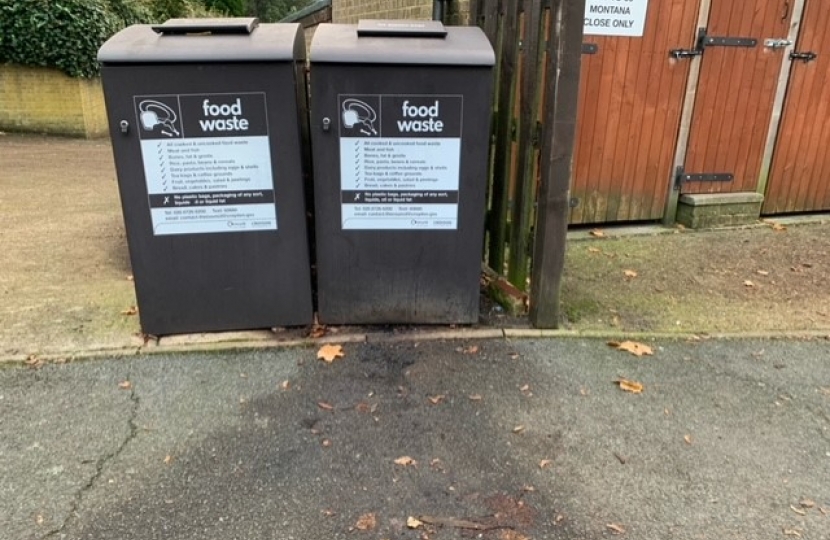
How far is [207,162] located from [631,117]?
150 inches

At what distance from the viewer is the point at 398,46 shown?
337cm

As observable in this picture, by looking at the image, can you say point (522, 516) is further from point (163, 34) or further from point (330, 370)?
point (163, 34)

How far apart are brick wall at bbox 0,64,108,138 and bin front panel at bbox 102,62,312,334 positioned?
34.1ft

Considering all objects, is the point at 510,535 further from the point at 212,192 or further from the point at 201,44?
the point at 201,44

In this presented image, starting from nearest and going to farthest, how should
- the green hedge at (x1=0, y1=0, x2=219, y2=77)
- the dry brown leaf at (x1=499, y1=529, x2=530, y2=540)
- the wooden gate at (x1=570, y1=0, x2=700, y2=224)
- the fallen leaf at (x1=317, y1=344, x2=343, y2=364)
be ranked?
the dry brown leaf at (x1=499, y1=529, x2=530, y2=540)
the fallen leaf at (x1=317, y1=344, x2=343, y2=364)
the wooden gate at (x1=570, y1=0, x2=700, y2=224)
the green hedge at (x1=0, y1=0, x2=219, y2=77)

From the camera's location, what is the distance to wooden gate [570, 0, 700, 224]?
537 cm

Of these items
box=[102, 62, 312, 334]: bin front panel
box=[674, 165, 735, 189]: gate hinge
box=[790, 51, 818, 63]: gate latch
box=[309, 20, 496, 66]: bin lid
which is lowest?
box=[674, 165, 735, 189]: gate hinge

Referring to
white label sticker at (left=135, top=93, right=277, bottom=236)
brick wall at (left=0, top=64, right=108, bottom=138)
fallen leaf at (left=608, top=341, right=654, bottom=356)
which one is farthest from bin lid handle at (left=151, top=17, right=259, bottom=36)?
brick wall at (left=0, top=64, right=108, bottom=138)

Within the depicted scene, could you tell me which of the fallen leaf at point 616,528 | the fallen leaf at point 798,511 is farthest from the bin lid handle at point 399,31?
the fallen leaf at point 798,511

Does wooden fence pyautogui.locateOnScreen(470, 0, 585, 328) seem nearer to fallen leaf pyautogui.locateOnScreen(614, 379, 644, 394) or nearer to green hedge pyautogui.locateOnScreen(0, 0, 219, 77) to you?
fallen leaf pyautogui.locateOnScreen(614, 379, 644, 394)

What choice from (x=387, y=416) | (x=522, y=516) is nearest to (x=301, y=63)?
(x=387, y=416)

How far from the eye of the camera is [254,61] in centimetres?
324

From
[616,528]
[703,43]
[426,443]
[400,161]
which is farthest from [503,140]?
[703,43]

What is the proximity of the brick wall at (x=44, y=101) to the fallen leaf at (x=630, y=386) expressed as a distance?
1205 centimetres
